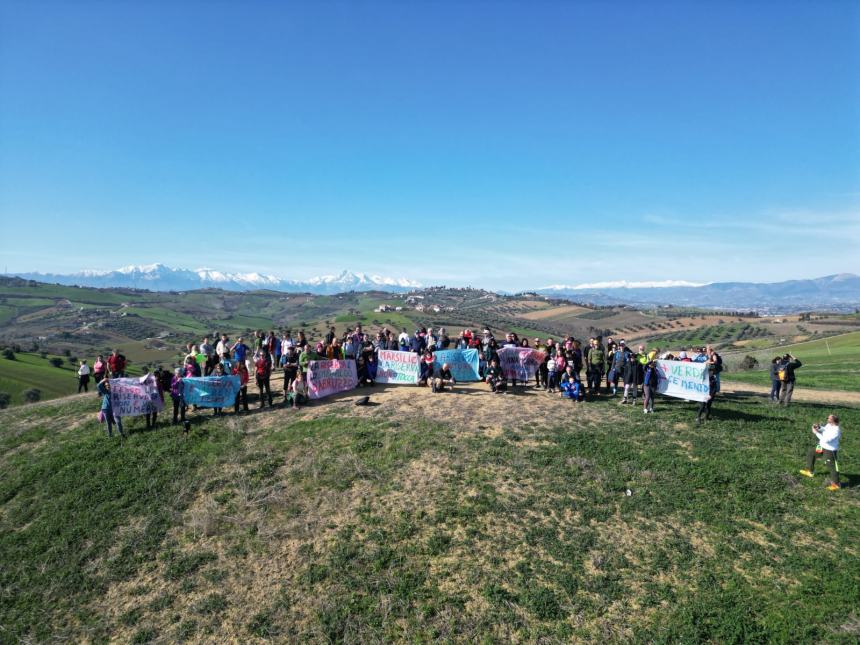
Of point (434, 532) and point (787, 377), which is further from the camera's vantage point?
point (787, 377)

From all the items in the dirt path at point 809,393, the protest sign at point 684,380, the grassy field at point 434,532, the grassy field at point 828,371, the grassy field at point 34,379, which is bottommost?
the grassy field at point 34,379

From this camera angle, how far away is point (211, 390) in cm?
1911

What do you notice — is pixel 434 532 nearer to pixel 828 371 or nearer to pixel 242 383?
pixel 242 383

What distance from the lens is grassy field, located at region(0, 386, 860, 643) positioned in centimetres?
954

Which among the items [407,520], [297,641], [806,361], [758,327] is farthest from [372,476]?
[758,327]

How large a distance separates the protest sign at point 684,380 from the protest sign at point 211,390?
66.2 feet

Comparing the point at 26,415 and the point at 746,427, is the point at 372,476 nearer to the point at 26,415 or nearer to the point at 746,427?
the point at 746,427

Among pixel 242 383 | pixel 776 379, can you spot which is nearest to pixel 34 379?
pixel 242 383

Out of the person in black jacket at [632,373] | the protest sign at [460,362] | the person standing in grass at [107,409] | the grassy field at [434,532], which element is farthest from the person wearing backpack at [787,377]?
the person standing in grass at [107,409]

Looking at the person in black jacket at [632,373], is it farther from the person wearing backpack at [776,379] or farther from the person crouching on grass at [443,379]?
the person crouching on grass at [443,379]

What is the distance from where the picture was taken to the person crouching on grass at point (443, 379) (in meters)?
21.2

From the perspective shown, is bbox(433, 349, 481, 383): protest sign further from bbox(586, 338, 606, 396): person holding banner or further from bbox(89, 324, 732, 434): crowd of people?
bbox(586, 338, 606, 396): person holding banner

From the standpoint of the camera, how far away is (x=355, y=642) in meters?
9.15

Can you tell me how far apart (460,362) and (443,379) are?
6.18 ft
